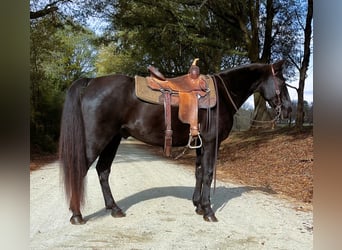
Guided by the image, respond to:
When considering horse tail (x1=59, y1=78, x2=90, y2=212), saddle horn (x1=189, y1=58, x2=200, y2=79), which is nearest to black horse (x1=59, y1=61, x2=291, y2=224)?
horse tail (x1=59, y1=78, x2=90, y2=212)

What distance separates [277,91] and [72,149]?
1.11m

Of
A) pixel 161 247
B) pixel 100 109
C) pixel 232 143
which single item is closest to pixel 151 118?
pixel 100 109

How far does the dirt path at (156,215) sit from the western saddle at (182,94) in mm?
215

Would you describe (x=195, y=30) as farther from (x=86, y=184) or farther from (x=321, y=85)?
(x=86, y=184)

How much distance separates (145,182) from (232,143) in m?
0.53

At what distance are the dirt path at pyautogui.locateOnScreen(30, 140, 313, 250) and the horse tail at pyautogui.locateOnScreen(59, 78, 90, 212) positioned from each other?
0.07m

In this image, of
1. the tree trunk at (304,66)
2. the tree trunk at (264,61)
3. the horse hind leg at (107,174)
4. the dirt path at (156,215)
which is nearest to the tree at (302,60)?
the tree trunk at (304,66)

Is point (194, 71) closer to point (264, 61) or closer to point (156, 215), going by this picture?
point (264, 61)

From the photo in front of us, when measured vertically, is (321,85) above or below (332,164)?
above

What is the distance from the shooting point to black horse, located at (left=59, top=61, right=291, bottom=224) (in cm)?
177

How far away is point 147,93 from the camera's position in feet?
6.17

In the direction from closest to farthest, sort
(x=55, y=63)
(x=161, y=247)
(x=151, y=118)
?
(x=161, y=247)
(x=55, y=63)
(x=151, y=118)

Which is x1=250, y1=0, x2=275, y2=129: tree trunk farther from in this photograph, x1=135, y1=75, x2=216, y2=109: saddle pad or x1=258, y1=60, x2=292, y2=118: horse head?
x1=135, y1=75, x2=216, y2=109: saddle pad

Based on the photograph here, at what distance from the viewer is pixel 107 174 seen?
6.15 feet
